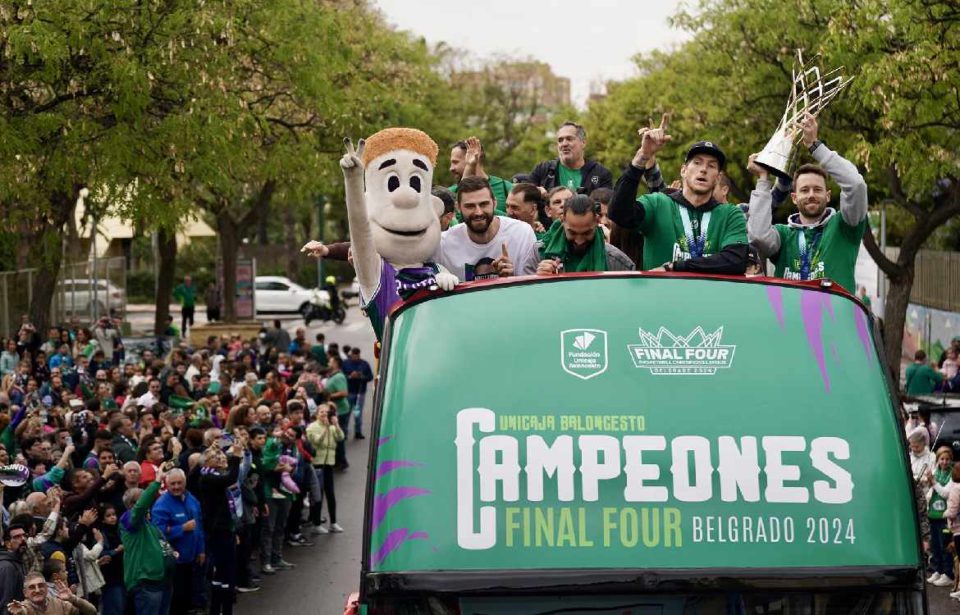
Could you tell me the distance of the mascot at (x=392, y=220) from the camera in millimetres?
7871

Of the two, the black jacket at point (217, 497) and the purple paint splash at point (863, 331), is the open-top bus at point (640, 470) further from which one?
the black jacket at point (217, 497)

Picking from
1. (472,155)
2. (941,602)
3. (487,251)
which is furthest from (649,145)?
(941,602)

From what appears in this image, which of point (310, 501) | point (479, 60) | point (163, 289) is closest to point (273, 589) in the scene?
point (310, 501)

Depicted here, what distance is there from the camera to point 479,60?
267 feet

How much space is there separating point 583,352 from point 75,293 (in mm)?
32434

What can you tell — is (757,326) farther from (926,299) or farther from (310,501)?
(926,299)

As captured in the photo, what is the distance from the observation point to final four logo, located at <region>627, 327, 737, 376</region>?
6.61 metres

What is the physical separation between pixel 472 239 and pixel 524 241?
272 millimetres

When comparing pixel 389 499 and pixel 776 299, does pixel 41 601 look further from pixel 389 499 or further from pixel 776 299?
pixel 776 299

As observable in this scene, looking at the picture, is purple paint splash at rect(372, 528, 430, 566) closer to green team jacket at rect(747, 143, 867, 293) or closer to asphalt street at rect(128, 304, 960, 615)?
green team jacket at rect(747, 143, 867, 293)

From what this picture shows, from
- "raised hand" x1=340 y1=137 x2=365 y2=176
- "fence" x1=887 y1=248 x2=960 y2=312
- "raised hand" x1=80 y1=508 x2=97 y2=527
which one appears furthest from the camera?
"fence" x1=887 y1=248 x2=960 y2=312

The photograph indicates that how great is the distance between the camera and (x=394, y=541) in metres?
6.41

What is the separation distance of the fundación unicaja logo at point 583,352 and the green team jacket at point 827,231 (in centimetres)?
213

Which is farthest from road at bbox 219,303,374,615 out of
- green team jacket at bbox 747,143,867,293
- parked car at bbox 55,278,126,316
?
parked car at bbox 55,278,126,316
